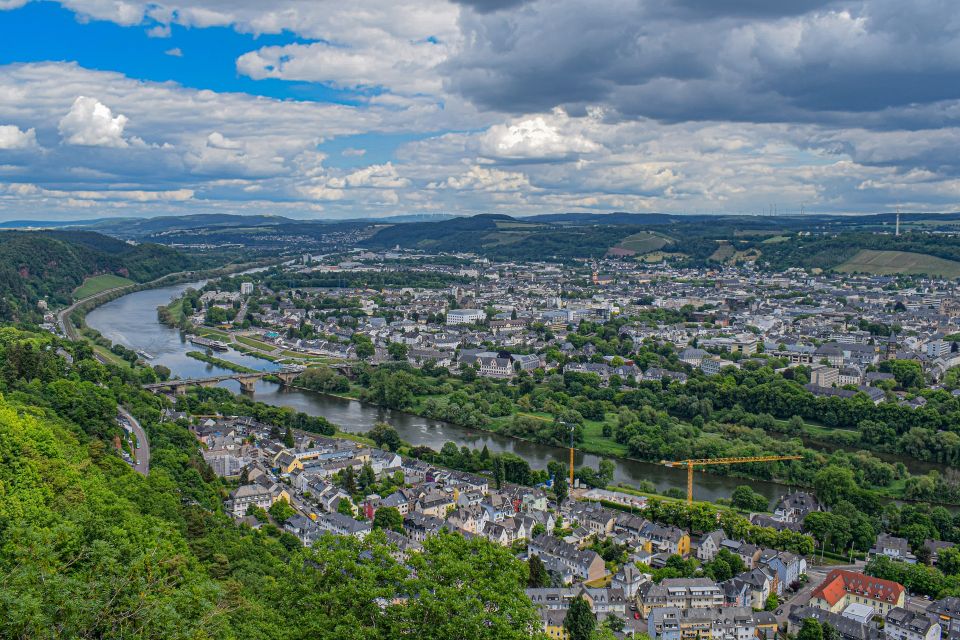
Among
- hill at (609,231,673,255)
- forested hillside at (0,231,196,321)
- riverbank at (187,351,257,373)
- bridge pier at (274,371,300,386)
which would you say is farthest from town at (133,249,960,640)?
hill at (609,231,673,255)

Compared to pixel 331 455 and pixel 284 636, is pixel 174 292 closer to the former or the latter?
pixel 331 455

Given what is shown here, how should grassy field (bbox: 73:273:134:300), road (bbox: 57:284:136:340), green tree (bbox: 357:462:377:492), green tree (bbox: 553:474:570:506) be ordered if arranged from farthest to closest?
grassy field (bbox: 73:273:134:300) → road (bbox: 57:284:136:340) → green tree (bbox: 357:462:377:492) → green tree (bbox: 553:474:570:506)

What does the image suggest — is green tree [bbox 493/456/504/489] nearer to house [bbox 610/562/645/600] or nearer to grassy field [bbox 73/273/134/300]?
house [bbox 610/562/645/600]

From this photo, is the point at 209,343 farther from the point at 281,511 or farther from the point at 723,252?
the point at 723,252

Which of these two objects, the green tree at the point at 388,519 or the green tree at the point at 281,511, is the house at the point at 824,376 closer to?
the green tree at the point at 388,519

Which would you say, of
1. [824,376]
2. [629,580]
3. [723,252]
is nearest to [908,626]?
[629,580]

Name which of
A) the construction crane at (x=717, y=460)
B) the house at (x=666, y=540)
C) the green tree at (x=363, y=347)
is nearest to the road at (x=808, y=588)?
the house at (x=666, y=540)
